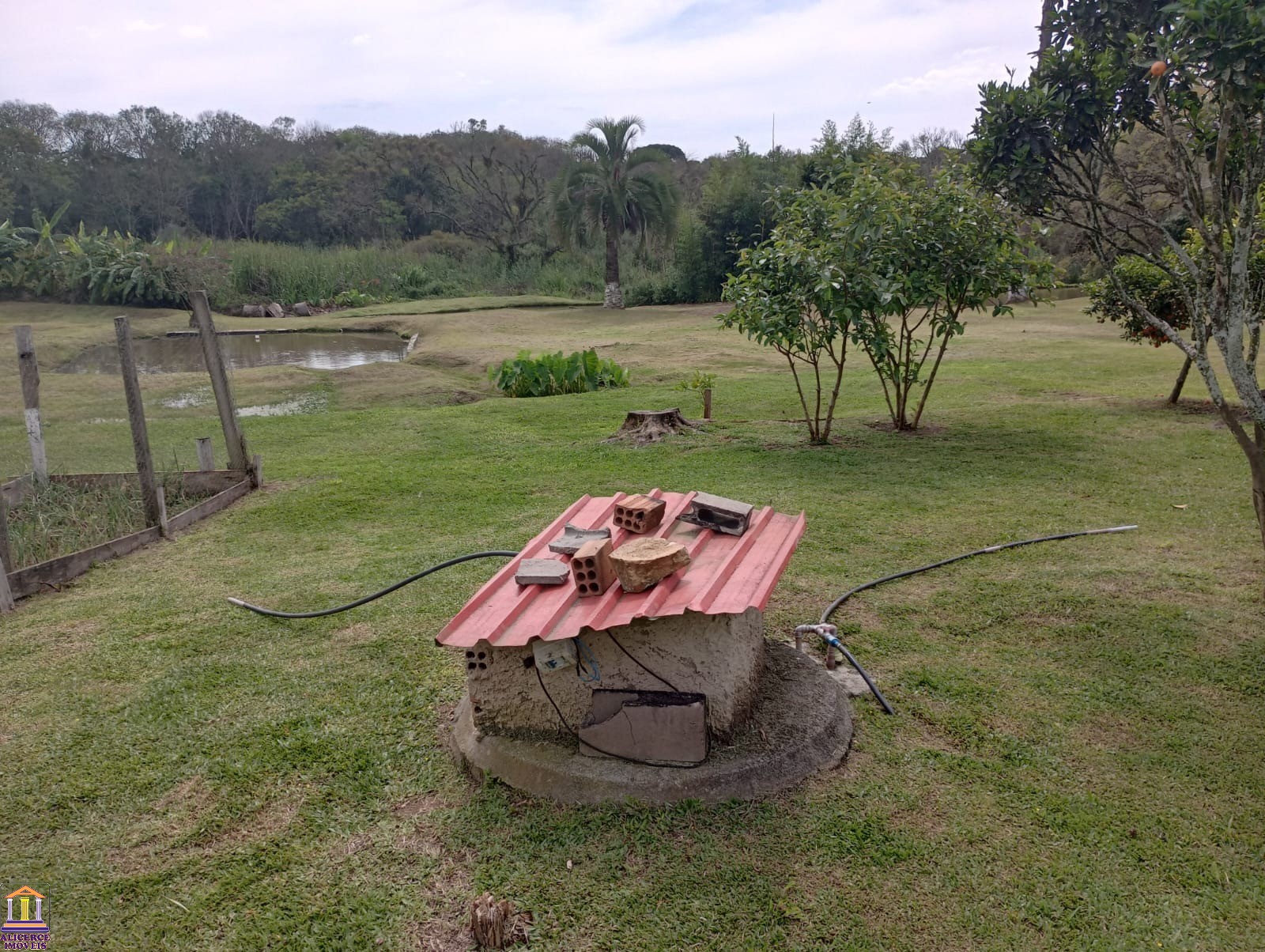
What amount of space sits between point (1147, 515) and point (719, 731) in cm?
423

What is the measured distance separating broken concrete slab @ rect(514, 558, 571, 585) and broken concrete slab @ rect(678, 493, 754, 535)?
0.66 m

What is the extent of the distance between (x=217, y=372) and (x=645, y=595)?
17.5 feet

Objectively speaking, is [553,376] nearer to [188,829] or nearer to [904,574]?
[904,574]

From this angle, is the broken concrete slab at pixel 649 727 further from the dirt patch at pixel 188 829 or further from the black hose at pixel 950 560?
the black hose at pixel 950 560

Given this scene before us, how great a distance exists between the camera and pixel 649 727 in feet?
9.44

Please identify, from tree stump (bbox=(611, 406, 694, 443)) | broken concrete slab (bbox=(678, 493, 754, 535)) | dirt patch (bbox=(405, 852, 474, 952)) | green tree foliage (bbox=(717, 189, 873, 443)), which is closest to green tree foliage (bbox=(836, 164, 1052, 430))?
green tree foliage (bbox=(717, 189, 873, 443))

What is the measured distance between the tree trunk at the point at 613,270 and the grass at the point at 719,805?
1941 centimetres

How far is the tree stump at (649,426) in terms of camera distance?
866cm

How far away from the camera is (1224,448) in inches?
298

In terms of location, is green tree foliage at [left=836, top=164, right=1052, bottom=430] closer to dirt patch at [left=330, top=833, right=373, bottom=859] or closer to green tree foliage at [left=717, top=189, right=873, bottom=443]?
green tree foliage at [left=717, top=189, right=873, bottom=443]

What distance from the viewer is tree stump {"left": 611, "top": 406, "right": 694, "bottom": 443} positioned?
28.4 ft

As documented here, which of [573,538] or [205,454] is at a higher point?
[573,538]

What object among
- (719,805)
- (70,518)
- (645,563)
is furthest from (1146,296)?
(70,518)

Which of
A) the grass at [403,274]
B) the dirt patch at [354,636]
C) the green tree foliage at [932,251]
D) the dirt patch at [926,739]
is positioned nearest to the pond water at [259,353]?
the grass at [403,274]
